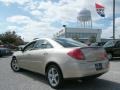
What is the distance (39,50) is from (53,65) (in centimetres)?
107

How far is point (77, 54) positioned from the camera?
641 centimetres

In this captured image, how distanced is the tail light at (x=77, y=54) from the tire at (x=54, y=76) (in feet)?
2.10

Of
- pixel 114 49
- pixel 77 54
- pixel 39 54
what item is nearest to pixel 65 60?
pixel 77 54

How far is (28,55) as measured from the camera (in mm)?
8453

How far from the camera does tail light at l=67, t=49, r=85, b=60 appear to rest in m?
6.38

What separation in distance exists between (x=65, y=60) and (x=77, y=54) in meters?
0.39

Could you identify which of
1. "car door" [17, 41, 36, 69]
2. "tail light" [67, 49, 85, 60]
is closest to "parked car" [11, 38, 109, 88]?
"tail light" [67, 49, 85, 60]

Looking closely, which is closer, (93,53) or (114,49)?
(93,53)

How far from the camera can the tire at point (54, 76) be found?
21.8 feet

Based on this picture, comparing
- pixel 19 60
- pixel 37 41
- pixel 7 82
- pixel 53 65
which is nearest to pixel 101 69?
pixel 53 65

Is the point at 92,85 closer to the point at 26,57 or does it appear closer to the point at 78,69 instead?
the point at 78,69

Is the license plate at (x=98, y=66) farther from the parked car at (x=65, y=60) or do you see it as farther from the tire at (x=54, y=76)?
the tire at (x=54, y=76)

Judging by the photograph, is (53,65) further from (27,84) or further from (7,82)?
(7,82)

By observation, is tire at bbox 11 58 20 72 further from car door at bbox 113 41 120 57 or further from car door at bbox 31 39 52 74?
car door at bbox 113 41 120 57
